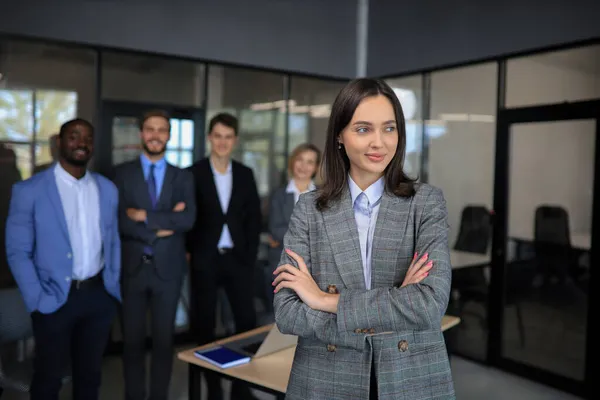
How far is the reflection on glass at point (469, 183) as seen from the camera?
5.03 metres

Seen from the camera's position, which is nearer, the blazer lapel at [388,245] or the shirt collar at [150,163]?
the blazer lapel at [388,245]

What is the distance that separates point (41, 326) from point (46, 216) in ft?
1.99

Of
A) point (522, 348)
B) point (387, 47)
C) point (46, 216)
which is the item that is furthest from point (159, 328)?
point (387, 47)

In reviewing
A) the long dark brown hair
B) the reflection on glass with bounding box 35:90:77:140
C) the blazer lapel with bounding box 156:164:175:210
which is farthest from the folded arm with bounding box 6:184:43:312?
the long dark brown hair

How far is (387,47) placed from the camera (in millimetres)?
6109

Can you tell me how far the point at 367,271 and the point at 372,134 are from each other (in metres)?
0.38

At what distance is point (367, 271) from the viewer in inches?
60.0

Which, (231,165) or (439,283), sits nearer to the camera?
(439,283)

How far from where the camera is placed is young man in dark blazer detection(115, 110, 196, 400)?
140 inches

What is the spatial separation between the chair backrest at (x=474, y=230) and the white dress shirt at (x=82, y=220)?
3409 mm

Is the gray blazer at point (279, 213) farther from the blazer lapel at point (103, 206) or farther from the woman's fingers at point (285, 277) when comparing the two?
the woman's fingers at point (285, 277)

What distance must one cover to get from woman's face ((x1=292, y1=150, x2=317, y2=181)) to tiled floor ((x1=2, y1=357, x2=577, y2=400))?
1876 mm

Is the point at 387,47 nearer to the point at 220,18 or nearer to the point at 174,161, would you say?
the point at 220,18

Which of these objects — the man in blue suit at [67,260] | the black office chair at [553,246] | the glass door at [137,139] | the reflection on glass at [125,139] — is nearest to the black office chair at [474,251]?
the black office chair at [553,246]
